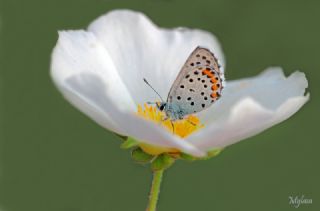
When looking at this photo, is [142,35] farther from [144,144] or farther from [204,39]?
[144,144]

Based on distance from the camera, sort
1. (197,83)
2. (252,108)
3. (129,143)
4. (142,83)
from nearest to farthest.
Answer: (252,108) → (129,143) → (197,83) → (142,83)

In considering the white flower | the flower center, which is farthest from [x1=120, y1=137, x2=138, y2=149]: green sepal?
the flower center

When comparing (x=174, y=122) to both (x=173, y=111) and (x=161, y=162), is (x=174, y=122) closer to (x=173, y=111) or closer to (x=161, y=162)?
(x=173, y=111)

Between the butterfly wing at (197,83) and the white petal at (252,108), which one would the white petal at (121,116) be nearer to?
the white petal at (252,108)

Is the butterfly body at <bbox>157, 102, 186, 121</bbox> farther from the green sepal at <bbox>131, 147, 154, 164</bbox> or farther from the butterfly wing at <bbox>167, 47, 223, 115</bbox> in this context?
the green sepal at <bbox>131, 147, 154, 164</bbox>

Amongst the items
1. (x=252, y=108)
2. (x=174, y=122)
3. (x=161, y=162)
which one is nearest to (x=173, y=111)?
(x=174, y=122)

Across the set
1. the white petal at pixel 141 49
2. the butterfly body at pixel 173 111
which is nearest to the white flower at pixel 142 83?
the white petal at pixel 141 49
